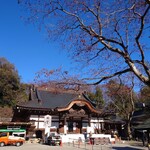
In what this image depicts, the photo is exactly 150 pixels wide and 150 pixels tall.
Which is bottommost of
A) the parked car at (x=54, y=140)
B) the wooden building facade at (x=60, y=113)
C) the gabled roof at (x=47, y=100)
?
the parked car at (x=54, y=140)

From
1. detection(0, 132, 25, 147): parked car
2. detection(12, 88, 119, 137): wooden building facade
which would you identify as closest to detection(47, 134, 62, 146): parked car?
detection(0, 132, 25, 147): parked car

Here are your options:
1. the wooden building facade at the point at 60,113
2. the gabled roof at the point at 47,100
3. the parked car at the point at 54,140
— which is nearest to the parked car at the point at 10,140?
the parked car at the point at 54,140

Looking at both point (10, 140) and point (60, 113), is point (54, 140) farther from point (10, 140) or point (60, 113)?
point (60, 113)

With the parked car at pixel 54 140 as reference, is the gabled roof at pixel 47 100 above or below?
above

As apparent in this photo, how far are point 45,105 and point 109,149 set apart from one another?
12866 millimetres

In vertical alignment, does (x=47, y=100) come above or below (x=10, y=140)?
above

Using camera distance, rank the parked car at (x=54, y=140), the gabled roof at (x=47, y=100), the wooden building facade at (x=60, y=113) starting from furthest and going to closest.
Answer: the gabled roof at (x=47, y=100)
the wooden building facade at (x=60, y=113)
the parked car at (x=54, y=140)

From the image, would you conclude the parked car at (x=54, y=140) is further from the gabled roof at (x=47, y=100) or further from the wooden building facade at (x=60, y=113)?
the gabled roof at (x=47, y=100)

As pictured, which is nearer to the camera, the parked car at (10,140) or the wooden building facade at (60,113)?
the parked car at (10,140)

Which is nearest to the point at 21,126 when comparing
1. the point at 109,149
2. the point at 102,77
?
the point at 109,149

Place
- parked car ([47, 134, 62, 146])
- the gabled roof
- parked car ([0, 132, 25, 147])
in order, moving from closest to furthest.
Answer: parked car ([0, 132, 25, 147]), parked car ([47, 134, 62, 146]), the gabled roof

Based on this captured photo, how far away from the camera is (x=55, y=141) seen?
23000mm

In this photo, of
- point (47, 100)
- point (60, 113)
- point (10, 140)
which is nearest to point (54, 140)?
point (10, 140)

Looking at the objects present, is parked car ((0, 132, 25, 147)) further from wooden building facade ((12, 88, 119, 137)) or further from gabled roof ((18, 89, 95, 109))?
gabled roof ((18, 89, 95, 109))
